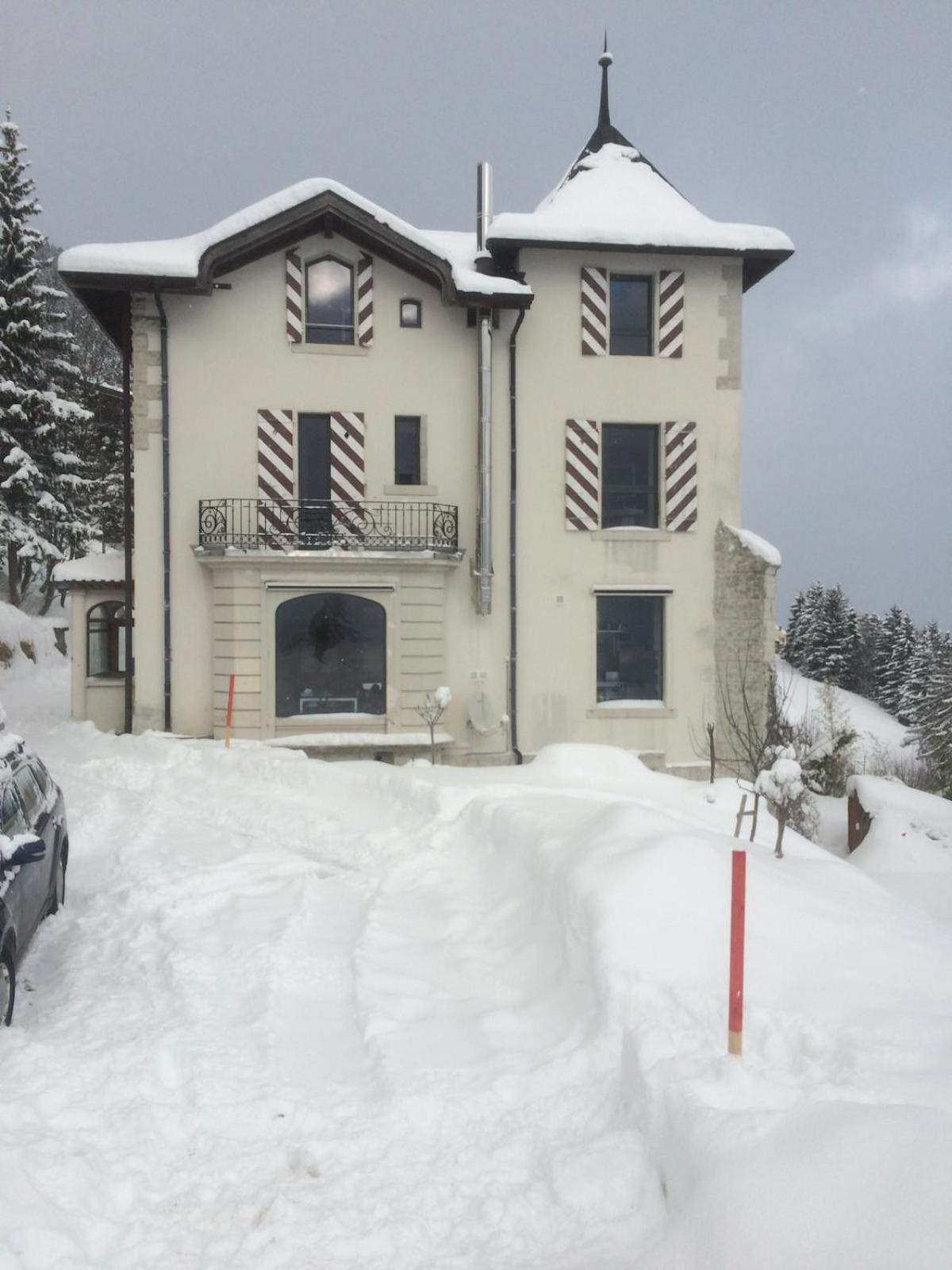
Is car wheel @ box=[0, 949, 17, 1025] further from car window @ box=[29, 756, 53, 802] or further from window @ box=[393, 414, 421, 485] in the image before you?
window @ box=[393, 414, 421, 485]

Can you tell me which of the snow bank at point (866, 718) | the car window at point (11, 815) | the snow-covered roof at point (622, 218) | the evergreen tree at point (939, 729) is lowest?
the snow bank at point (866, 718)

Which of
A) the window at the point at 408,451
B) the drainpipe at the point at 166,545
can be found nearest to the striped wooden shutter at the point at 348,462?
the window at the point at 408,451

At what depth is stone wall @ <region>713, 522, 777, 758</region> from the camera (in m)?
16.5

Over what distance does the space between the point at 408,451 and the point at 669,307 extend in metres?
5.75

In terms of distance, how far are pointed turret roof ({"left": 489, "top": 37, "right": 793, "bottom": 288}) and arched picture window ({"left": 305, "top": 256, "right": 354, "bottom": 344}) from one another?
2.82 meters

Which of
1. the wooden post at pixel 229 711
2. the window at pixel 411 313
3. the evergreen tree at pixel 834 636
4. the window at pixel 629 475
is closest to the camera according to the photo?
the wooden post at pixel 229 711

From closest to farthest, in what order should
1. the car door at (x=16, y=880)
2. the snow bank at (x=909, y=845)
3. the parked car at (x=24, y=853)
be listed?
the parked car at (x=24, y=853) → the car door at (x=16, y=880) → the snow bank at (x=909, y=845)

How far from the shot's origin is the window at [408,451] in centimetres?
1609

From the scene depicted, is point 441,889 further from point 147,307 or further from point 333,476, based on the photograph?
point 147,307

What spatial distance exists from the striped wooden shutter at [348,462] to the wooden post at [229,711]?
12.0 ft

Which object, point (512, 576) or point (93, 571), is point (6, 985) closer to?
point (512, 576)

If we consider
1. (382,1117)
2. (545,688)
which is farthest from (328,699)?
(382,1117)

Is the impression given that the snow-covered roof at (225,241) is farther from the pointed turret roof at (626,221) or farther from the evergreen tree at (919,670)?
the evergreen tree at (919,670)

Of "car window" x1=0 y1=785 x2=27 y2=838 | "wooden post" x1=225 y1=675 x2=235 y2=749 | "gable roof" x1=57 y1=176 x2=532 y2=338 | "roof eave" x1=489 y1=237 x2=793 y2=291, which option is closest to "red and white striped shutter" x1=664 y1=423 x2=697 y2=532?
"roof eave" x1=489 y1=237 x2=793 y2=291
